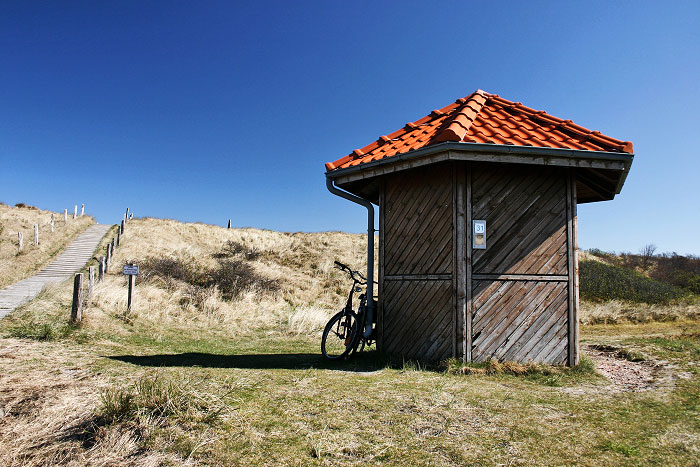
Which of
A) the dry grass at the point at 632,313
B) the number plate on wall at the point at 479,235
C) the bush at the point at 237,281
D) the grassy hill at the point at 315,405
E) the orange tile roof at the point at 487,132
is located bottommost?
the grassy hill at the point at 315,405

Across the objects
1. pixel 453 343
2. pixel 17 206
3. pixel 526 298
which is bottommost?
pixel 453 343

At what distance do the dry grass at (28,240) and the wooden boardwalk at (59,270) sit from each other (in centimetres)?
56

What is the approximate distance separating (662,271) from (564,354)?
28950mm

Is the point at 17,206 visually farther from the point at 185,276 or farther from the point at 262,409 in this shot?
the point at 262,409

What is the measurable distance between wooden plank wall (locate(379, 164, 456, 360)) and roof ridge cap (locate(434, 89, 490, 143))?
0.60 meters

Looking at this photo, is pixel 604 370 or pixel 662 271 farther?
pixel 662 271

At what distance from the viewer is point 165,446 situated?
3188 millimetres

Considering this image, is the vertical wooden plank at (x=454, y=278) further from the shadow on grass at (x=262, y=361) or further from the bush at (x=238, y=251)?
the bush at (x=238, y=251)

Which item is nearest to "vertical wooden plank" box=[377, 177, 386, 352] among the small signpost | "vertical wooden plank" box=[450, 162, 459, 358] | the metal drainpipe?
the metal drainpipe

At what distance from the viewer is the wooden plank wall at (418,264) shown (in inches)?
253

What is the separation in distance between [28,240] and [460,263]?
104ft

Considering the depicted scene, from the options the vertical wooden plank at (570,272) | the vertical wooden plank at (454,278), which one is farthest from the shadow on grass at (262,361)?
the vertical wooden plank at (570,272)

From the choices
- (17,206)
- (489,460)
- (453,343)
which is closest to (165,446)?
(489,460)

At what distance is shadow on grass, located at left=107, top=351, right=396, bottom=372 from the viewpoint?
650 cm
